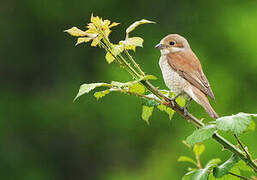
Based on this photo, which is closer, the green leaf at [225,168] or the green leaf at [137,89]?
the green leaf at [225,168]

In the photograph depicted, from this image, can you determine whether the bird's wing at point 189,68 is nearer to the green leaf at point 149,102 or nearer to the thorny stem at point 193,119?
the green leaf at point 149,102

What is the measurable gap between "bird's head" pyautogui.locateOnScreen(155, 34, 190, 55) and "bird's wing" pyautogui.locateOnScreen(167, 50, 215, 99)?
7cm

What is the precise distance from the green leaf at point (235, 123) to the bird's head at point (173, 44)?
5.35 feet

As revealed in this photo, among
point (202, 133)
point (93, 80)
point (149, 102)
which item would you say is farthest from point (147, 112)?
point (93, 80)

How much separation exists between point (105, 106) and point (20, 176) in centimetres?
253

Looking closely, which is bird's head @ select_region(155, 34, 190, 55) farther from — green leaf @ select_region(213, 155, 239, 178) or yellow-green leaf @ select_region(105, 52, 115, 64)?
green leaf @ select_region(213, 155, 239, 178)

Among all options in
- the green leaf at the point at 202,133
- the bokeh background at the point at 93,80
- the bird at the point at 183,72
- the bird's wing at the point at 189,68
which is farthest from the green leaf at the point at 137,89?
the bokeh background at the point at 93,80

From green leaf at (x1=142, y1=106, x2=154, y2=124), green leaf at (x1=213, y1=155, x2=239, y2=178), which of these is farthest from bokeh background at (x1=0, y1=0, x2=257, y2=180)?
green leaf at (x1=213, y1=155, x2=239, y2=178)

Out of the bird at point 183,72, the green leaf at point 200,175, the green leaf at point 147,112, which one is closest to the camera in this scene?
the green leaf at point 200,175

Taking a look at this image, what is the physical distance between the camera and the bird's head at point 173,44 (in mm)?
3463

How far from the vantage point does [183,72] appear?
3.22 metres

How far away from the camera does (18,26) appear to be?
1292 centimetres

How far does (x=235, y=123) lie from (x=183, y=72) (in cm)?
142

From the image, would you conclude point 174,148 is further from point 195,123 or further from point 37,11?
point 195,123
